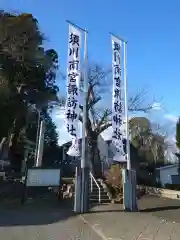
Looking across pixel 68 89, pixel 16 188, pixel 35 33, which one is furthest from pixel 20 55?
pixel 68 89

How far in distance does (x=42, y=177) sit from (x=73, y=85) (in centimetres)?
635

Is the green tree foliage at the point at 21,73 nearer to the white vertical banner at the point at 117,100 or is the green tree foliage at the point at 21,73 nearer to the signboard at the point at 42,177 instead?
the signboard at the point at 42,177

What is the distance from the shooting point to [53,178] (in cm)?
1838

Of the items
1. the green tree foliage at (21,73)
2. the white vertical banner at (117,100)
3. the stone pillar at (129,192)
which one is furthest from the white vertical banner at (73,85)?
the green tree foliage at (21,73)

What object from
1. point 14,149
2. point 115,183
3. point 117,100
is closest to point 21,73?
point 14,149

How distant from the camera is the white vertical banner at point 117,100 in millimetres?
15155

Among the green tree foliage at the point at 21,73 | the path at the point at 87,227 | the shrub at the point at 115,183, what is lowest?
the path at the point at 87,227

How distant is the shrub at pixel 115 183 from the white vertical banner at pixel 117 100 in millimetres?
4257

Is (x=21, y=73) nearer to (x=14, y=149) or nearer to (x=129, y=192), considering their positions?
(x=14, y=149)

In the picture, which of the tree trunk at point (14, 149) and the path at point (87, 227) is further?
A: the tree trunk at point (14, 149)

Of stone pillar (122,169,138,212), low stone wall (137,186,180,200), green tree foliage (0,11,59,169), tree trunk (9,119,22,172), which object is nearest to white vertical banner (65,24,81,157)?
stone pillar (122,169,138,212)

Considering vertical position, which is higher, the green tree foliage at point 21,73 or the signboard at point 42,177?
the green tree foliage at point 21,73

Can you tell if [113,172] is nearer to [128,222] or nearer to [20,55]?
[128,222]

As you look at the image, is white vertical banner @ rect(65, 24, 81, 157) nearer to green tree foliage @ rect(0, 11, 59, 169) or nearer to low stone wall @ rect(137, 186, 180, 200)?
low stone wall @ rect(137, 186, 180, 200)
